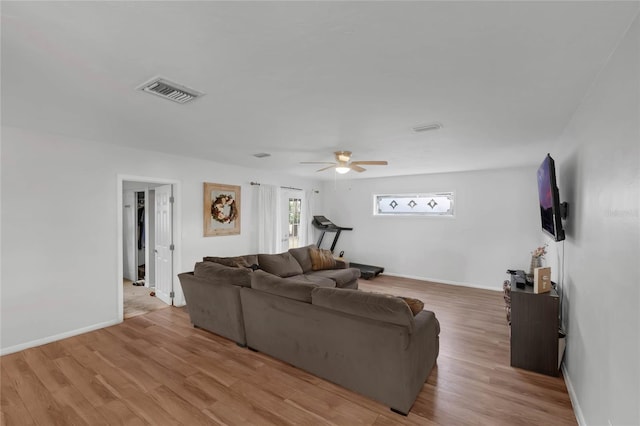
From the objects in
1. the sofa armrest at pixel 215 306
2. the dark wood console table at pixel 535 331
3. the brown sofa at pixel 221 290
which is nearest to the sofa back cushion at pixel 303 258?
the brown sofa at pixel 221 290

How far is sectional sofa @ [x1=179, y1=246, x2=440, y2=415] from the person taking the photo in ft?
7.22

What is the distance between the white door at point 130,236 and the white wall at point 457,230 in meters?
4.93

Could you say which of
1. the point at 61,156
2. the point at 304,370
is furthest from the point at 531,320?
the point at 61,156

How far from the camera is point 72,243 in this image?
11.7ft

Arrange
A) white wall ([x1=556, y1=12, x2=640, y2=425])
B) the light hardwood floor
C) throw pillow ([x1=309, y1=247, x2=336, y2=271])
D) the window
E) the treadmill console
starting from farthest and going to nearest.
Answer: the treadmill console < the window < throw pillow ([x1=309, y1=247, x2=336, y2=271]) < the light hardwood floor < white wall ([x1=556, y1=12, x2=640, y2=425])

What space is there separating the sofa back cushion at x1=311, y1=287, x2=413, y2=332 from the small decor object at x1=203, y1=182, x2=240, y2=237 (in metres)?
3.19

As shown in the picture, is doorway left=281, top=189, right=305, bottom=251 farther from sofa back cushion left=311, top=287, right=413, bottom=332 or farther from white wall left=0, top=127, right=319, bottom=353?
sofa back cushion left=311, top=287, right=413, bottom=332

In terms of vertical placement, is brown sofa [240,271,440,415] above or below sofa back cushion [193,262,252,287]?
below

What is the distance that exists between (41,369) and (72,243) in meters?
1.42

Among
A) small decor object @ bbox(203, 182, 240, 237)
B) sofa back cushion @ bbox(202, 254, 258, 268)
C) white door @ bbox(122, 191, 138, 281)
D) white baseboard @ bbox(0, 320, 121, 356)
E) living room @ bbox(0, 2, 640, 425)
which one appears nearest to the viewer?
living room @ bbox(0, 2, 640, 425)

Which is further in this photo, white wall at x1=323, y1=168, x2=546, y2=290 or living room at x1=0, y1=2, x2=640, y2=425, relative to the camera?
white wall at x1=323, y1=168, x2=546, y2=290

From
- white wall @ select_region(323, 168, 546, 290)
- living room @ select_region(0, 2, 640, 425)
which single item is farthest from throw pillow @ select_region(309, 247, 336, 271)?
white wall @ select_region(323, 168, 546, 290)

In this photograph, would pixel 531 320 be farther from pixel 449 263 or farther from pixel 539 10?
pixel 449 263

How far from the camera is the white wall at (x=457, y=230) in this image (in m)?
5.46
